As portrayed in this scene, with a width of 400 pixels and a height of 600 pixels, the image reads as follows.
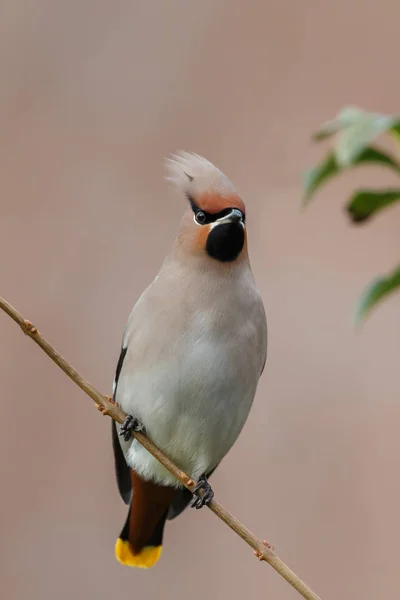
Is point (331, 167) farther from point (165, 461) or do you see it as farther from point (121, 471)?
point (121, 471)

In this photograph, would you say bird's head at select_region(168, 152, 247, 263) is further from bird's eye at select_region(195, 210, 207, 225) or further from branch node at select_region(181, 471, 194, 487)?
branch node at select_region(181, 471, 194, 487)

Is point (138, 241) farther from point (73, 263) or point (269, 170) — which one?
point (269, 170)

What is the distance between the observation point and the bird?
2240mm

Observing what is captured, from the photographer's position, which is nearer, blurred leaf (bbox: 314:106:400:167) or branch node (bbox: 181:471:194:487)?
blurred leaf (bbox: 314:106:400:167)

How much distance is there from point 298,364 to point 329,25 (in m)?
1.64

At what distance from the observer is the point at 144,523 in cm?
283

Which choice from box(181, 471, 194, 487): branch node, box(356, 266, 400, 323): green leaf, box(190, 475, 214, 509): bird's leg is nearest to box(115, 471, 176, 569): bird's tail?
box(190, 475, 214, 509): bird's leg

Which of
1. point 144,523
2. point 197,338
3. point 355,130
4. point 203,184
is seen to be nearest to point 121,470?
point 144,523

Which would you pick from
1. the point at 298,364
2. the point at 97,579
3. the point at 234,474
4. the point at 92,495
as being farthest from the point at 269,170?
the point at 97,579

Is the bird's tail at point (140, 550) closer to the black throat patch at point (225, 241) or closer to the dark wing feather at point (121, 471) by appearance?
the dark wing feather at point (121, 471)

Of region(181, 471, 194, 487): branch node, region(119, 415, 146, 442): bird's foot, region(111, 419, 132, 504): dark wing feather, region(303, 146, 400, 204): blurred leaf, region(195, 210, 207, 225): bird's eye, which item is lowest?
region(303, 146, 400, 204): blurred leaf

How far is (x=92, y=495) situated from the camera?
3914 mm

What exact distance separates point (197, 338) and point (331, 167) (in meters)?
1.62

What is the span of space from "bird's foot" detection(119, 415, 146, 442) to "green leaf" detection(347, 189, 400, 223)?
1.74 meters
